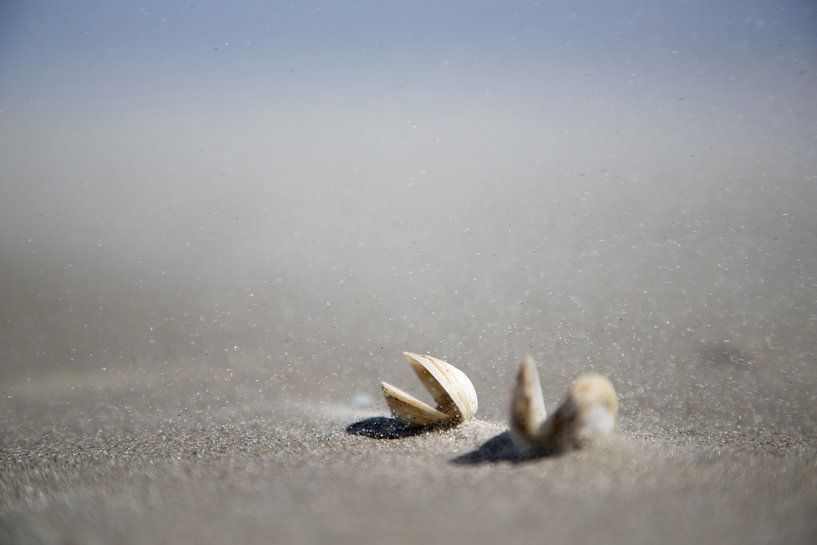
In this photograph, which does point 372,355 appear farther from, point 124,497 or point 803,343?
point 803,343

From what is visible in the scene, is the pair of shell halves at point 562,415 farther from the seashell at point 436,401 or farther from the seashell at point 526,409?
the seashell at point 436,401

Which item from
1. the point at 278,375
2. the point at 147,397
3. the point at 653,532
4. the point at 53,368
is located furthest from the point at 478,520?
the point at 53,368

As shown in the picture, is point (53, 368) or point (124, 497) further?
point (53, 368)

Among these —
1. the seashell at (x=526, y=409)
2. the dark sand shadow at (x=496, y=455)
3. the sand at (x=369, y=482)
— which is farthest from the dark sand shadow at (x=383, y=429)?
the seashell at (x=526, y=409)

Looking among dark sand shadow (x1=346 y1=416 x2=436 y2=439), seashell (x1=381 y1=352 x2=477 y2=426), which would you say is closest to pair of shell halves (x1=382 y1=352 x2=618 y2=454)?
seashell (x1=381 y1=352 x2=477 y2=426)

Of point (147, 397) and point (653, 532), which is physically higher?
point (147, 397)

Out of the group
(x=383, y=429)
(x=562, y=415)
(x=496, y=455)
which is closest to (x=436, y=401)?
(x=383, y=429)

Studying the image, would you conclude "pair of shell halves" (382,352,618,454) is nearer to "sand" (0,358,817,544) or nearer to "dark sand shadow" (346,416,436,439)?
"sand" (0,358,817,544)
